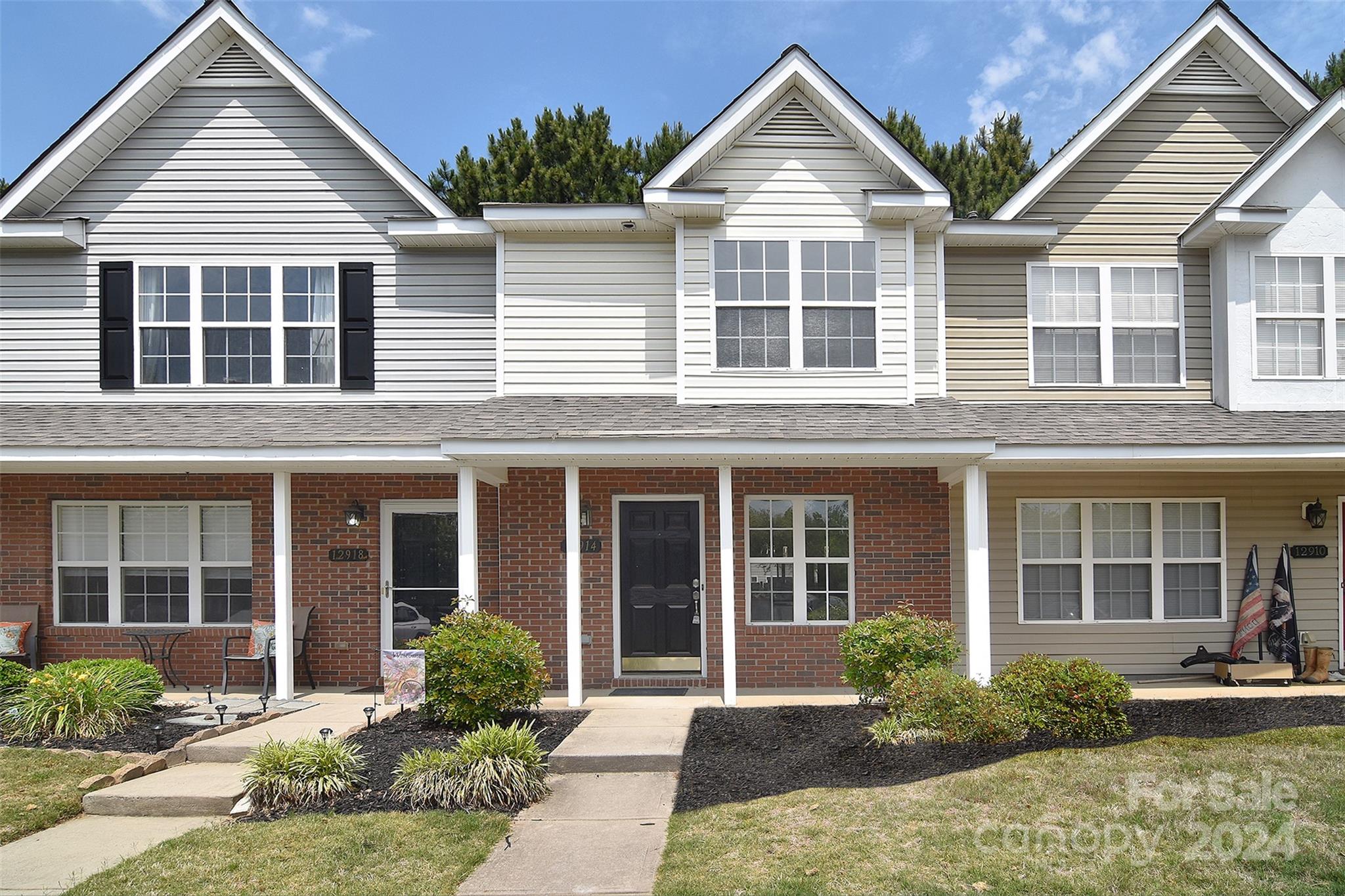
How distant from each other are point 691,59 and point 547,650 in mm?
16084

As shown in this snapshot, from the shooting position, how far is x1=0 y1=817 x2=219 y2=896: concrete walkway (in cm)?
559

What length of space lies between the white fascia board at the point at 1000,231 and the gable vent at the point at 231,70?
30.0 feet

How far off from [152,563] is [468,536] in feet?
15.3

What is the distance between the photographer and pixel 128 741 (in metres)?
8.44

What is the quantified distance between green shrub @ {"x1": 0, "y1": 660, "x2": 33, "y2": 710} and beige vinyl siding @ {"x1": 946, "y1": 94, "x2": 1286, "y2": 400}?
1096cm

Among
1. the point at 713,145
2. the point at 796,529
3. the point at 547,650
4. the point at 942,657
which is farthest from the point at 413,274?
the point at 942,657

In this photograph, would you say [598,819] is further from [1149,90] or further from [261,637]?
[1149,90]

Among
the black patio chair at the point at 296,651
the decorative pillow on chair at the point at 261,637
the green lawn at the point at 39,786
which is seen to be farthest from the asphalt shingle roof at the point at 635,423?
the green lawn at the point at 39,786

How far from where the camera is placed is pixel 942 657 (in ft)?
29.6

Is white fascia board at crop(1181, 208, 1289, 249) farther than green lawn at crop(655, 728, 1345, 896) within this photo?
Yes

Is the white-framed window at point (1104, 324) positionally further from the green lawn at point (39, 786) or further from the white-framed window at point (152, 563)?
the green lawn at point (39, 786)

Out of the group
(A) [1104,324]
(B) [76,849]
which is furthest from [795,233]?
(B) [76,849]

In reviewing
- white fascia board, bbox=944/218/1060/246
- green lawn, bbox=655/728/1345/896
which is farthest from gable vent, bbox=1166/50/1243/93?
green lawn, bbox=655/728/1345/896

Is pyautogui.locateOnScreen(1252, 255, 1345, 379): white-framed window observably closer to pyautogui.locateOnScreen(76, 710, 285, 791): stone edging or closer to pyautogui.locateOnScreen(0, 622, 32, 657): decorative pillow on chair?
pyautogui.locateOnScreen(76, 710, 285, 791): stone edging
